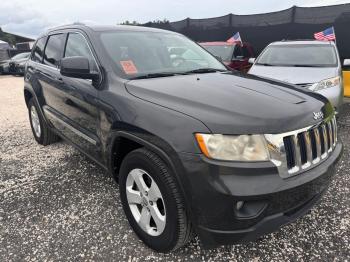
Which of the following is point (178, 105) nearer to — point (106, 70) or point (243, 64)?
point (106, 70)

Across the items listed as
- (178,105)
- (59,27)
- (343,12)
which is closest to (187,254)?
(178,105)

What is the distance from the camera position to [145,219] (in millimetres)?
2342

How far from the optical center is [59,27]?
385cm

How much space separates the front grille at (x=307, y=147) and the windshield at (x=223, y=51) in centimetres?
614

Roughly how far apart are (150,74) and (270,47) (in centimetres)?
500

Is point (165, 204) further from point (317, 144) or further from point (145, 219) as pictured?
point (317, 144)

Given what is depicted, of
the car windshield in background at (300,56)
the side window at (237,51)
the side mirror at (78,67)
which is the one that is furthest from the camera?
the side window at (237,51)

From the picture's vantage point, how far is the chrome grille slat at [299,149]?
1.86 meters

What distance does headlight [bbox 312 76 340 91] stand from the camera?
498 cm

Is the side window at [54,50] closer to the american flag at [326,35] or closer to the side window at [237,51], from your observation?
the side window at [237,51]

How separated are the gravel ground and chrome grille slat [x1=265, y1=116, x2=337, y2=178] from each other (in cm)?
74

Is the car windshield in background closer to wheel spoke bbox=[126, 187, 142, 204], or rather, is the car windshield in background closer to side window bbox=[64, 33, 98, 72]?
side window bbox=[64, 33, 98, 72]

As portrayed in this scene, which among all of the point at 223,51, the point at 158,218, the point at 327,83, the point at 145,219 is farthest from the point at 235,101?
the point at 223,51

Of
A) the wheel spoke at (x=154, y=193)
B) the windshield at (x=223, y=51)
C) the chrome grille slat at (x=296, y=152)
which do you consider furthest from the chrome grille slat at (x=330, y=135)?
the windshield at (x=223, y=51)
